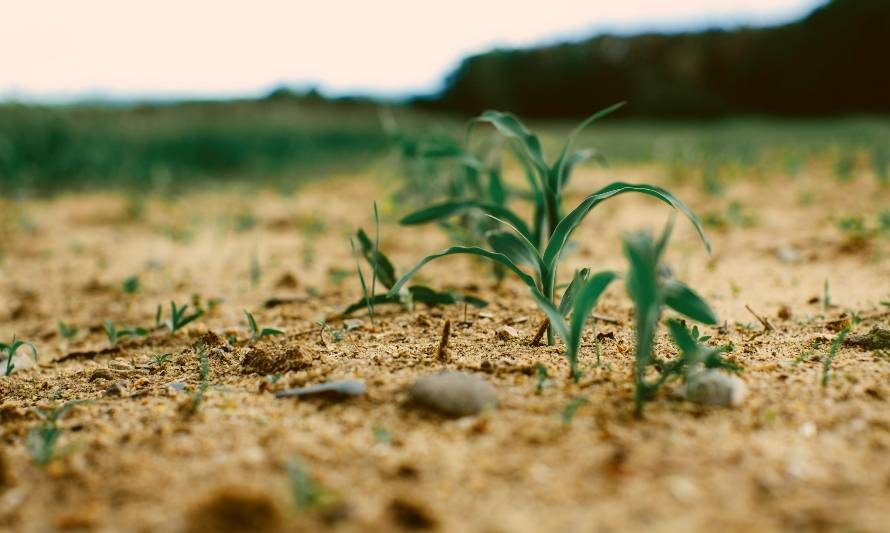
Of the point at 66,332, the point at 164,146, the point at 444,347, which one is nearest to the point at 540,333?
the point at 444,347

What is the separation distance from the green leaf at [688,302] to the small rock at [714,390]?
0.10 meters

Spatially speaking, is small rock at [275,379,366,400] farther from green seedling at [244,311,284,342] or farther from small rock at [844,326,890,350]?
small rock at [844,326,890,350]

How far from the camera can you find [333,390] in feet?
4.15

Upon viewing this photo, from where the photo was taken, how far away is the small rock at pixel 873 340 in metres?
1.48

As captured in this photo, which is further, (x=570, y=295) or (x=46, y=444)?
(x=570, y=295)

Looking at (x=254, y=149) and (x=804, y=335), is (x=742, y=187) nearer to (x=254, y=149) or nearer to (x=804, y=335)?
(x=804, y=335)

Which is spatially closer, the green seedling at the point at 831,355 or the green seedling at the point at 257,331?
the green seedling at the point at 831,355

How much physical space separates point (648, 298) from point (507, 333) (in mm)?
552

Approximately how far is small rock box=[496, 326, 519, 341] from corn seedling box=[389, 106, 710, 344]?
114 millimetres

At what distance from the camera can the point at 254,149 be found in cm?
678

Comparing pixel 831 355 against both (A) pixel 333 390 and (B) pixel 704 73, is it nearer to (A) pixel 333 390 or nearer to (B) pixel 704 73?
(A) pixel 333 390

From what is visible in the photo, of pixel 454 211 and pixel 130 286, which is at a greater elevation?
pixel 454 211

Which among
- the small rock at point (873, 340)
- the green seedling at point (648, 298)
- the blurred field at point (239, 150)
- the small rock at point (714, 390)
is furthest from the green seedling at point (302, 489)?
the blurred field at point (239, 150)

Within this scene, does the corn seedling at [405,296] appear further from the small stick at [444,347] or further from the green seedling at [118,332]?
the green seedling at [118,332]
